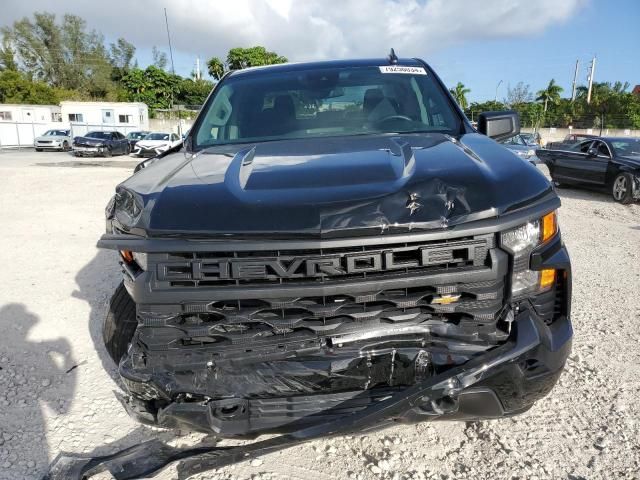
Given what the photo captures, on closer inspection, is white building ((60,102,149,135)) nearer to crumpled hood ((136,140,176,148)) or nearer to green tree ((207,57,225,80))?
crumpled hood ((136,140,176,148))

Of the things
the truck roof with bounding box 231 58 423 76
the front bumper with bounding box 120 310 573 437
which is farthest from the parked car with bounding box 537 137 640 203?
the front bumper with bounding box 120 310 573 437

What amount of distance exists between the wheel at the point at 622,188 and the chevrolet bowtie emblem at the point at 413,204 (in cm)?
1026

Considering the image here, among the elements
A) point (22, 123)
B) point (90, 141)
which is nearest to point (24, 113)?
point (22, 123)

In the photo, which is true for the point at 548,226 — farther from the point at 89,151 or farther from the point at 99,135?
the point at 99,135

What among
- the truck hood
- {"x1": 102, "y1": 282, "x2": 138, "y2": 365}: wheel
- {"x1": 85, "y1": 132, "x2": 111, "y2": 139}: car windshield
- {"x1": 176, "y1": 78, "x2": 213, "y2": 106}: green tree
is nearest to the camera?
the truck hood

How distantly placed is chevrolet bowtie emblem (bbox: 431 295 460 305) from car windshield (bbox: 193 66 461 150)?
1277 mm

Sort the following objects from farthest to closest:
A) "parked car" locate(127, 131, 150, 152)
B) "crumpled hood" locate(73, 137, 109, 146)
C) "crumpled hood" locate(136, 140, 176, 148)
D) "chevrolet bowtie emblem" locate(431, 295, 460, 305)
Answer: "parked car" locate(127, 131, 150, 152), "crumpled hood" locate(73, 137, 109, 146), "crumpled hood" locate(136, 140, 176, 148), "chevrolet bowtie emblem" locate(431, 295, 460, 305)

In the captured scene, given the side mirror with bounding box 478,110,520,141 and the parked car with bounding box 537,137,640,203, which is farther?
the parked car with bounding box 537,137,640,203

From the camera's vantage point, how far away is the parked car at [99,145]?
85.8ft

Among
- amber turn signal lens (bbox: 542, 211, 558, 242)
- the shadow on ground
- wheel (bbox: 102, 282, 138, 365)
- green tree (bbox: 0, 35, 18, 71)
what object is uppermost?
green tree (bbox: 0, 35, 18, 71)

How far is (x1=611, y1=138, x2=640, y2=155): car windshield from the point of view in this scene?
1073 cm

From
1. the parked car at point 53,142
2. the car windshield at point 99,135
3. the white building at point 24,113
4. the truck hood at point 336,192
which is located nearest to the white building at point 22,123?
the white building at point 24,113

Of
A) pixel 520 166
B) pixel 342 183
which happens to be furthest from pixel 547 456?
pixel 342 183

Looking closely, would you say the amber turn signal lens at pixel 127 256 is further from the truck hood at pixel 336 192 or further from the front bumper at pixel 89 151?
the front bumper at pixel 89 151
